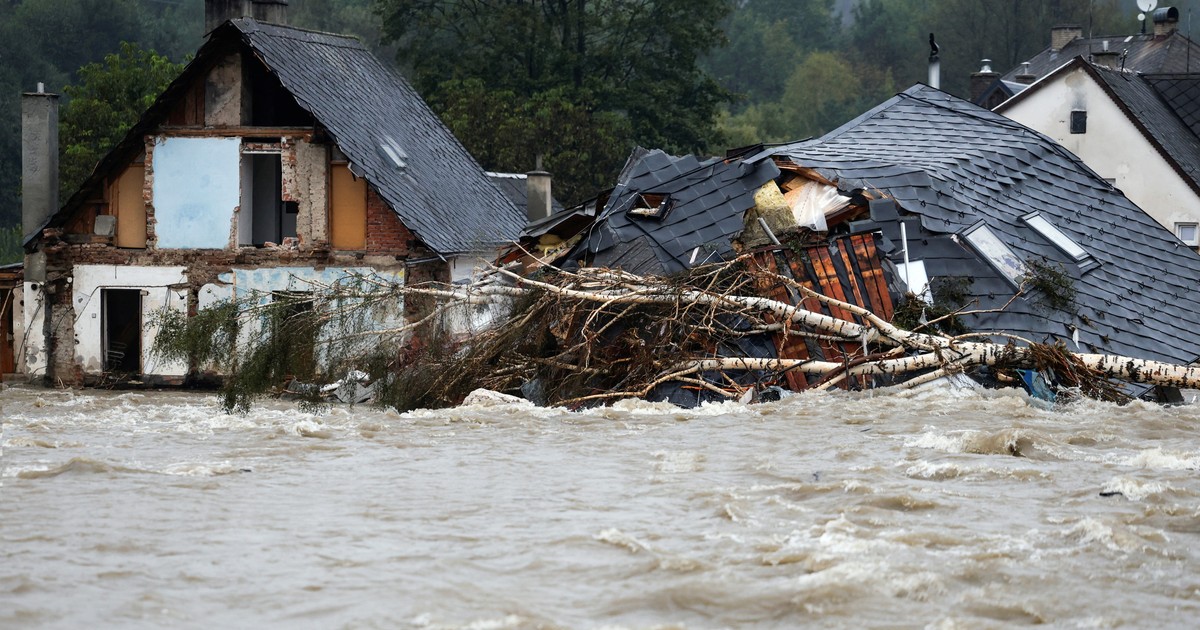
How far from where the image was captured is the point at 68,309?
72.0 ft

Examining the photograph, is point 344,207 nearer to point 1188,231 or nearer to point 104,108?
point 104,108

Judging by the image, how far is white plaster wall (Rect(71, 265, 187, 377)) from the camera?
21.8 m

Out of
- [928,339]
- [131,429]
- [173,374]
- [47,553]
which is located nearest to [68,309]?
[173,374]

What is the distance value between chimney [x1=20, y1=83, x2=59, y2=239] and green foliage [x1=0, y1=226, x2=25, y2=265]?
13.2 meters

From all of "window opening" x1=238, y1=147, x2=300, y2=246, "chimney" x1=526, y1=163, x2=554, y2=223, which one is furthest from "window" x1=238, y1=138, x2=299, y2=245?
"chimney" x1=526, y1=163, x2=554, y2=223

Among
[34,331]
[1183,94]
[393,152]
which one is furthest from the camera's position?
[1183,94]

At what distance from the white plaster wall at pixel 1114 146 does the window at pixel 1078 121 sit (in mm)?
72

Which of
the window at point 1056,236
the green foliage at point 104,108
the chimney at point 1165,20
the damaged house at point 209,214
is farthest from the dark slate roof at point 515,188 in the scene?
the chimney at point 1165,20

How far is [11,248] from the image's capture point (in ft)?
121

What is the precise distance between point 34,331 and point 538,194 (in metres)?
8.66

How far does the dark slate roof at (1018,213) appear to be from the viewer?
48.7 ft

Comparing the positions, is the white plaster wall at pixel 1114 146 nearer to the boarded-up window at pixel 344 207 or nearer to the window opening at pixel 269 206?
the boarded-up window at pixel 344 207

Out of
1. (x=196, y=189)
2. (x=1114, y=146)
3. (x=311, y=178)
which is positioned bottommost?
(x=196, y=189)

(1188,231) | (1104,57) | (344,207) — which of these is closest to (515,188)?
(344,207)
